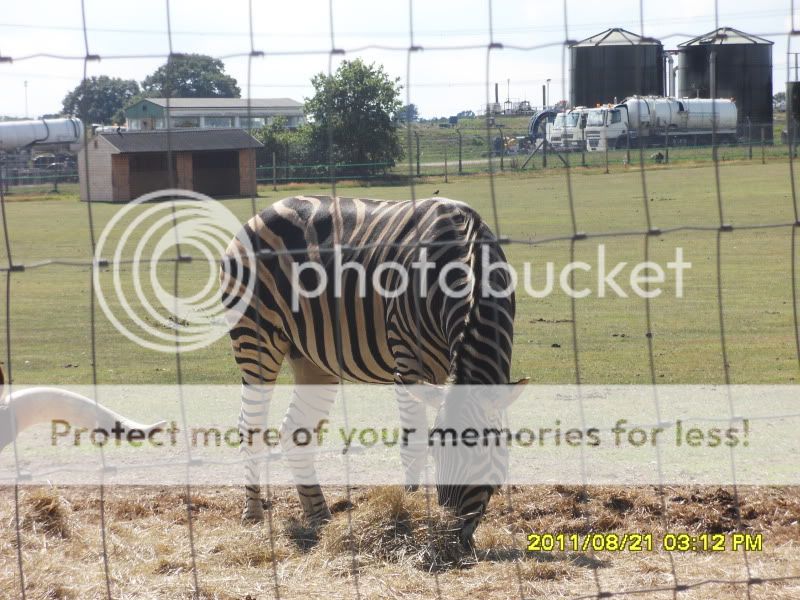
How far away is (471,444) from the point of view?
475 cm

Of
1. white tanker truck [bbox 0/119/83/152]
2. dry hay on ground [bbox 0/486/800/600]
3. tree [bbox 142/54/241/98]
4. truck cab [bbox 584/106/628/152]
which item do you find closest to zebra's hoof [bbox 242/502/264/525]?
dry hay on ground [bbox 0/486/800/600]

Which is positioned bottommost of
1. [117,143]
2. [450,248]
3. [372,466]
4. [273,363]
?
[372,466]

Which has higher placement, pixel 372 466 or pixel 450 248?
pixel 450 248

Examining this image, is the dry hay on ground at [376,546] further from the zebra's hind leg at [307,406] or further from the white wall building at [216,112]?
the white wall building at [216,112]

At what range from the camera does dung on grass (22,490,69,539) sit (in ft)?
18.1

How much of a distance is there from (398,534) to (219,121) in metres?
4.04

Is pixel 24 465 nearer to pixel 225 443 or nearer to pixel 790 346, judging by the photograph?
pixel 225 443

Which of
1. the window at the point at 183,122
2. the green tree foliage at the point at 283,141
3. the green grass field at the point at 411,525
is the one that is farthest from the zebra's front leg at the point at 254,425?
the window at the point at 183,122

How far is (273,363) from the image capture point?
662 cm

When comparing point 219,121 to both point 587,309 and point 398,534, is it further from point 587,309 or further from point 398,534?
point 587,309

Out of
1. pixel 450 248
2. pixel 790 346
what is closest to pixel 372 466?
pixel 450 248

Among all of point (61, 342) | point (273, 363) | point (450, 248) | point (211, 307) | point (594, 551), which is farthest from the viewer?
point (211, 307)

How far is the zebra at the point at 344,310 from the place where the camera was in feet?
18.2

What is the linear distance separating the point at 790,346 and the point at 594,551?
6595 millimetres
